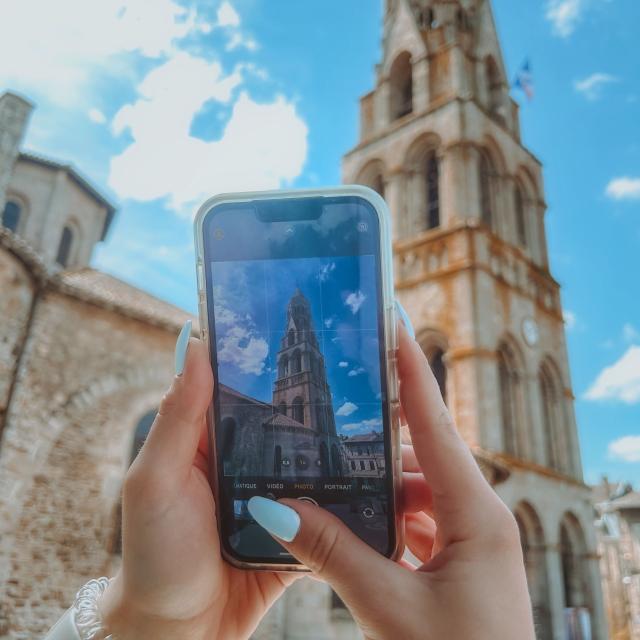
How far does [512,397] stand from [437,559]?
15.8m

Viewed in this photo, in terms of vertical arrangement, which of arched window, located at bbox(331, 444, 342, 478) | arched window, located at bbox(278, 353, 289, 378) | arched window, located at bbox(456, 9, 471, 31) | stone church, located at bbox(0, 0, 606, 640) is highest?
arched window, located at bbox(456, 9, 471, 31)

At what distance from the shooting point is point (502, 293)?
16.8 meters

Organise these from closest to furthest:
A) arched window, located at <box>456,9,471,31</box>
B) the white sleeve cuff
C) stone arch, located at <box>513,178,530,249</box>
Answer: the white sleeve cuff
stone arch, located at <box>513,178,530,249</box>
arched window, located at <box>456,9,471,31</box>

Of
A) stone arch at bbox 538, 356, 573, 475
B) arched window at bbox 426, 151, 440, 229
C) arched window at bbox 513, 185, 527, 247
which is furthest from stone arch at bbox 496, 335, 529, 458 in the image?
arched window at bbox 513, 185, 527, 247

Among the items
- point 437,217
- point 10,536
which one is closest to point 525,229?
point 437,217

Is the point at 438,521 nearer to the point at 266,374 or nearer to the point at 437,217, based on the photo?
the point at 266,374

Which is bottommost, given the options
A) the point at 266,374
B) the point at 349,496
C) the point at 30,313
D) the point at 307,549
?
the point at 307,549

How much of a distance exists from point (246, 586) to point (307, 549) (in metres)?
0.45

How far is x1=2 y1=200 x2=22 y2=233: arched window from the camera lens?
17375mm

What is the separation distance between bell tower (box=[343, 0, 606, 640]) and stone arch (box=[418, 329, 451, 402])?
4 centimetres

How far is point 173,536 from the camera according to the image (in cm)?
158

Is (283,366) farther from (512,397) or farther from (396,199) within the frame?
(396,199)

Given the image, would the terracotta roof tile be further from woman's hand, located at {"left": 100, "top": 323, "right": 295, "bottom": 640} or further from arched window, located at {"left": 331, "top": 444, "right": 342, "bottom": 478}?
arched window, located at {"left": 331, "top": 444, "right": 342, "bottom": 478}

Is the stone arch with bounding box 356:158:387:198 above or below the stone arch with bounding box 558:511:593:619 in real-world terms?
above
